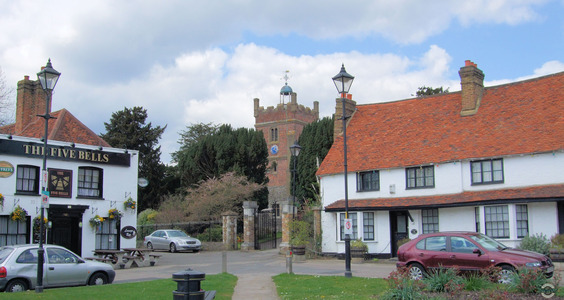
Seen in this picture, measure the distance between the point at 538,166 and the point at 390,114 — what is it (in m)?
9.53

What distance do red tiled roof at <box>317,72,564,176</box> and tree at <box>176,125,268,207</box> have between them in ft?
63.0

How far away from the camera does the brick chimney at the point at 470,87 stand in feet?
87.7

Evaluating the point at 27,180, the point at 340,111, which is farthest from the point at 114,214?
the point at 340,111

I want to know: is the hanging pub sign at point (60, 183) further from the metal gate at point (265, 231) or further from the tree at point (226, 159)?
the tree at point (226, 159)

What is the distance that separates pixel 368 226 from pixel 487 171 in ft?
19.7

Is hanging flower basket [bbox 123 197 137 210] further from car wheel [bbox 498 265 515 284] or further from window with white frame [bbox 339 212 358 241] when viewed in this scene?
car wheel [bbox 498 265 515 284]

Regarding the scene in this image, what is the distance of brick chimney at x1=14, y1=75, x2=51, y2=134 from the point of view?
27125mm

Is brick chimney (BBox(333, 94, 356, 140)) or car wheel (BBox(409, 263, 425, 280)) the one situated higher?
brick chimney (BBox(333, 94, 356, 140))

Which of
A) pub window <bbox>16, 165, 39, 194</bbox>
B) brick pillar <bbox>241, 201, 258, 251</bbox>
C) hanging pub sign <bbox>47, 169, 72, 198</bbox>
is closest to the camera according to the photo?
pub window <bbox>16, 165, 39, 194</bbox>

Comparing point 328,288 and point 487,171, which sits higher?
point 487,171

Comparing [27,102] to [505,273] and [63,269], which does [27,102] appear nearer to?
[63,269]

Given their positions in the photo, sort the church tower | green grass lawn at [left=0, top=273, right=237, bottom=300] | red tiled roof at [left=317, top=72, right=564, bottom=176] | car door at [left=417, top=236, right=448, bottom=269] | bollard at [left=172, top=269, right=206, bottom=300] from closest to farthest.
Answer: bollard at [left=172, top=269, right=206, bottom=300]
green grass lawn at [left=0, top=273, right=237, bottom=300]
car door at [left=417, top=236, right=448, bottom=269]
red tiled roof at [left=317, top=72, right=564, bottom=176]
the church tower

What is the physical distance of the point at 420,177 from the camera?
25672mm

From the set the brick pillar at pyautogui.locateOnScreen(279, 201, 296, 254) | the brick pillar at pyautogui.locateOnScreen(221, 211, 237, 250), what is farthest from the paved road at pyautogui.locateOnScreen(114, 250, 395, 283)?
the brick pillar at pyautogui.locateOnScreen(221, 211, 237, 250)
